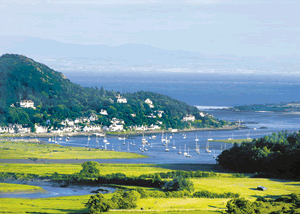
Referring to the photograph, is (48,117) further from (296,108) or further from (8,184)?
(296,108)

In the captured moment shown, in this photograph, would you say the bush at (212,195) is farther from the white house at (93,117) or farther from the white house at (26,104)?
the white house at (26,104)

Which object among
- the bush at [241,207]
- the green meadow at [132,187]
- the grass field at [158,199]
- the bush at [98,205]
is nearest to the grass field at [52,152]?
the green meadow at [132,187]

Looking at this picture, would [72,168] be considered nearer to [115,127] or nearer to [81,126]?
[81,126]

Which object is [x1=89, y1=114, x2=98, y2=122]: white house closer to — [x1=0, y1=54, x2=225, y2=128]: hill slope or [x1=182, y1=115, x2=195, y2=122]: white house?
[x1=0, y1=54, x2=225, y2=128]: hill slope

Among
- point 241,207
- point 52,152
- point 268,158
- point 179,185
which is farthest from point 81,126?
point 241,207

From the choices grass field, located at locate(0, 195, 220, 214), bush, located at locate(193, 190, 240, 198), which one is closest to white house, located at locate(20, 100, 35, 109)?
grass field, located at locate(0, 195, 220, 214)

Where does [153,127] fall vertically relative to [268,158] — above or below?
above

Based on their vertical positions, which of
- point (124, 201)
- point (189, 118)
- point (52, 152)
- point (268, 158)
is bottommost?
point (124, 201)
